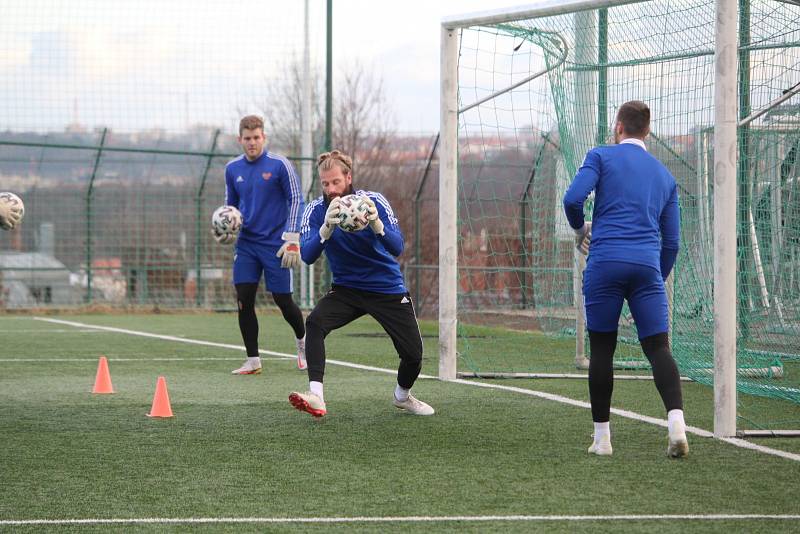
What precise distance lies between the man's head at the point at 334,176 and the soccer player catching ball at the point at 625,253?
4.97 feet

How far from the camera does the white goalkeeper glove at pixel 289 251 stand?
30.5ft

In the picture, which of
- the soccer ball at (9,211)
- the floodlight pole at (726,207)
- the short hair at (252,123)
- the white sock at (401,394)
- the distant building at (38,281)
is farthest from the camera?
the distant building at (38,281)

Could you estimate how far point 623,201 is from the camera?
5.72 m

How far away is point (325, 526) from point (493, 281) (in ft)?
34.0

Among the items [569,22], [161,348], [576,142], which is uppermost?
[569,22]

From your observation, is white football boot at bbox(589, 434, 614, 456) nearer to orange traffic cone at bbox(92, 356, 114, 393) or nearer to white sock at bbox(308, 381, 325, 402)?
white sock at bbox(308, 381, 325, 402)

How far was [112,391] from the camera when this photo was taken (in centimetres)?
820

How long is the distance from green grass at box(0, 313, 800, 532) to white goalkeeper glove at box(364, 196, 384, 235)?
115 centimetres

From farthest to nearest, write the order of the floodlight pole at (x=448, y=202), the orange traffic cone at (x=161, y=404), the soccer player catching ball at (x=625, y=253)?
the floodlight pole at (x=448, y=202) < the orange traffic cone at (x=161, y=404) < the soccer player catching ball at (x=625, y=253)

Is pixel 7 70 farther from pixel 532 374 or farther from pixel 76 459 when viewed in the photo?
pixel 76 459

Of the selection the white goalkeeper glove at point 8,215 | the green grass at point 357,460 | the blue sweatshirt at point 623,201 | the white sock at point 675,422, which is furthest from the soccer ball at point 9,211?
the white sock at point 675,422

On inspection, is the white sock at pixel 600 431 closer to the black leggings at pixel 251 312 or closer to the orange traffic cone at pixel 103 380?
the orange traffic cone at pixel 103 380

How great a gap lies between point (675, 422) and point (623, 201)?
112 cm

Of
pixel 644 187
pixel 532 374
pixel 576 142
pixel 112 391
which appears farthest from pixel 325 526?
pixel 576 142
